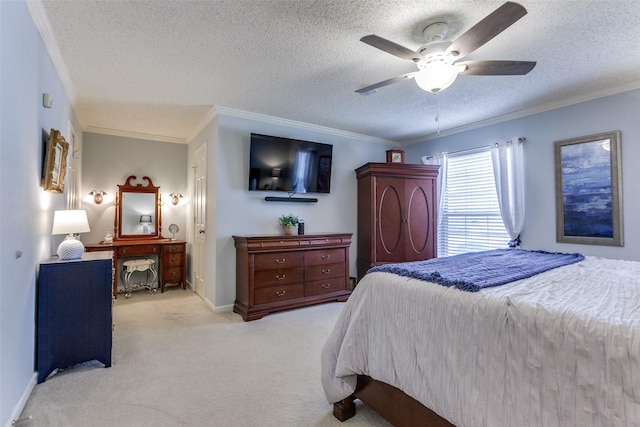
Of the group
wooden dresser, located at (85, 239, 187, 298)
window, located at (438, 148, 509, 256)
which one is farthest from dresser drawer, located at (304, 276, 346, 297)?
wooden dresser, located at (85, 239, 187, 298)

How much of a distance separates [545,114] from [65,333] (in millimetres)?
5280

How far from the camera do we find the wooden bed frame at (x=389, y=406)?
138 cm

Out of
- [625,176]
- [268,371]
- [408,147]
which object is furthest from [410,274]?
[408,147]

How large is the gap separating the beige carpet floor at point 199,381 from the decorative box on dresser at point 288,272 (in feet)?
0.96

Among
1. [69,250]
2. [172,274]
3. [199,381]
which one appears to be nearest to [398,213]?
[199,381]

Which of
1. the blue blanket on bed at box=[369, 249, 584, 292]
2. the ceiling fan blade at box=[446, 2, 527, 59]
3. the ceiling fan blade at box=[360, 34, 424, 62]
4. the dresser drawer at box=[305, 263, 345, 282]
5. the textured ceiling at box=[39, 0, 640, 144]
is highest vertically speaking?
the textured ceiling at box=[39, 0, 640, 144]

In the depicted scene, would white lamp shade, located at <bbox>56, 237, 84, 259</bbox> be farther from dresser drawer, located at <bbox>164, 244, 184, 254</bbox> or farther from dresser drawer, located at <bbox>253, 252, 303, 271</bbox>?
dresser drawer, located at <bbox>164, 244, 184, 254</bbox>

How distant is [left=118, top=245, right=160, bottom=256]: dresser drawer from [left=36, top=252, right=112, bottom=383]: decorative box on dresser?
7.07ft

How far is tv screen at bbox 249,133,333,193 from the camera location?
388cm

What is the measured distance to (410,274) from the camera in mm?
1635

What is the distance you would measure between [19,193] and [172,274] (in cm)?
308

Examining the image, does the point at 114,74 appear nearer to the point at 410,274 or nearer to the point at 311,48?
the point at 311,48

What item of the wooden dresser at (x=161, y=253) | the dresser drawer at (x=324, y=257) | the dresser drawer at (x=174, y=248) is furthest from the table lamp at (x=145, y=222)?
the dresser drawer at (x=324, y=257)

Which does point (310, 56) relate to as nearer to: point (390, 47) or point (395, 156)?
point (390, 47)
